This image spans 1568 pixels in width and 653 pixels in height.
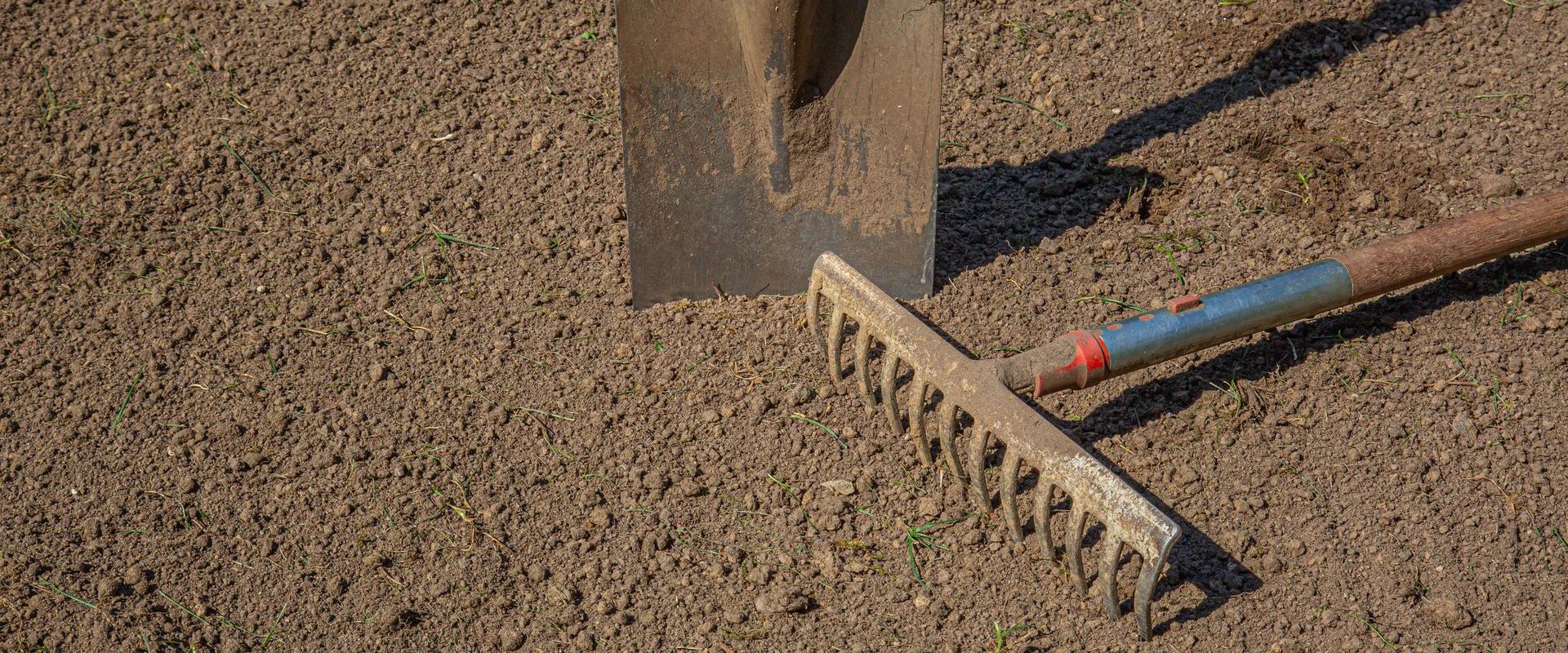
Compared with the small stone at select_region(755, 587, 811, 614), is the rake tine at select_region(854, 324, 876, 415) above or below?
above

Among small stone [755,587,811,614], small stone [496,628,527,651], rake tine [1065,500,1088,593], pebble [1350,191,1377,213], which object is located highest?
pebble [1350,191,1377,213]

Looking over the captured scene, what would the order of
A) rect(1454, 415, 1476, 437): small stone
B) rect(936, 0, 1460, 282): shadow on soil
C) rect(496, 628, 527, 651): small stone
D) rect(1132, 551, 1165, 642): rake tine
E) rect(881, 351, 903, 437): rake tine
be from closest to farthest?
rect(1132, 551, 1165, 642): rake tine → rect(496, 628, 527, 651): small stone → rect(881, 351, 903, 437): rake tine → rect(1454, 415, 1476, 437): small stone → rect(936, 0, 1460, 282): shadow on soil

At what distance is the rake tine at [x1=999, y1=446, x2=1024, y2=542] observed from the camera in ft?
8.43

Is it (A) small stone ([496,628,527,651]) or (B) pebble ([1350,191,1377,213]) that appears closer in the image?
(A) small stone ([496,628,527,651])

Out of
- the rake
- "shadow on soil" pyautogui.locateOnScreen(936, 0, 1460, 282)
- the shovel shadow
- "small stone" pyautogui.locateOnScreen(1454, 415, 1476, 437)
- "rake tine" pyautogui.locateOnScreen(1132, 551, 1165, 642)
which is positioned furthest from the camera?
"shadow on soil" pyautogui.locateOnScreen(936, 0, 1460, 282)

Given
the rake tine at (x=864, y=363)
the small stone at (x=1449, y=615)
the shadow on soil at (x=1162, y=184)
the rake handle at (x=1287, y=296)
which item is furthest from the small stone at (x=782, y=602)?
the small stone at (x=1449, y=615)

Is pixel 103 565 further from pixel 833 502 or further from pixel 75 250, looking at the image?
pixel 833 502

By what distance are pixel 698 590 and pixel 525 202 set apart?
1.45m

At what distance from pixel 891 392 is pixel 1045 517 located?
1.68ft

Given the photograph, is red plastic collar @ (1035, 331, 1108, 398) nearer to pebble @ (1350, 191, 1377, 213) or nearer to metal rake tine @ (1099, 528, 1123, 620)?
metal rake tine @ (1099, 528, 1123, 620)

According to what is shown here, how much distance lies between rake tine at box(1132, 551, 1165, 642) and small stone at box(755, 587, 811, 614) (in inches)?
27.4

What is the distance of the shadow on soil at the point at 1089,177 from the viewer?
3.51 m

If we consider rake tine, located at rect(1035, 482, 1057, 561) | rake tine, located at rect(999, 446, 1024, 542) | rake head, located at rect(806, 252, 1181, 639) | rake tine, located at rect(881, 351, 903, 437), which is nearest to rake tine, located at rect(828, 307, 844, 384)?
rake head, located at rect(806, 252, 1181, 639)

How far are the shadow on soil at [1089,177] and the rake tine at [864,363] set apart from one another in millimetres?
535
